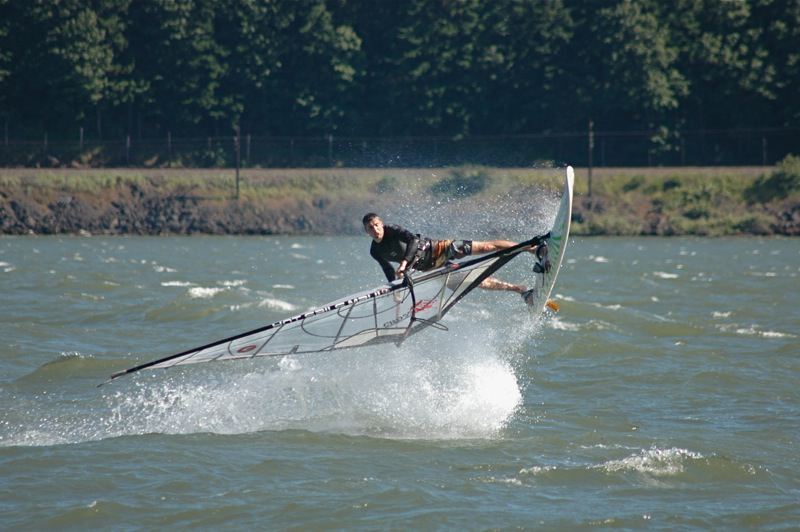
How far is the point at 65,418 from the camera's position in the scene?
45.6ft

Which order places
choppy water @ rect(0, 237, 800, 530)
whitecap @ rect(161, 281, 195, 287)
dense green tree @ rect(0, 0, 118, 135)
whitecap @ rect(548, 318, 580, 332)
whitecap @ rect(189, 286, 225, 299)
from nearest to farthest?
choppy water @ rect(0, 237, 800, 530), whitecap @ rect(548, 318, 580, 332), whitecap @ rect(189, 286, 225, 299), whitecap @ rect(161, 281, 195, 287), dense green tree @ rect(0, 0, 118, 135)

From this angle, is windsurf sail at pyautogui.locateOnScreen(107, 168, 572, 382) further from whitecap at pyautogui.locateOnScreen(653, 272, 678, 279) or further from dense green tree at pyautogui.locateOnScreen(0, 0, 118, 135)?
dense green tree at pyautogui.locateOnScreen(0, 0, 118, 135)

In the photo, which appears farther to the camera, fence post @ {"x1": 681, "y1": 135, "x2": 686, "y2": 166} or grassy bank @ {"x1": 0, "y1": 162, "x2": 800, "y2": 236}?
fence post @ {"x1": 681, "y1": 135, "x2": 686, "y2": 166}

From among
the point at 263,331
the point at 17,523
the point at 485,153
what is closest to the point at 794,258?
the point at 485,153

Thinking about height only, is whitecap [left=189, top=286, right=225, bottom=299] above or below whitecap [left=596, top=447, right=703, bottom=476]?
below

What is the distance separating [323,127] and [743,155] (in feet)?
88.1

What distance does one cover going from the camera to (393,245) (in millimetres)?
13945

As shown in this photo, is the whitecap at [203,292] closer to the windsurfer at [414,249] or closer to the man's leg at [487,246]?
the windsurfer at [414,249]

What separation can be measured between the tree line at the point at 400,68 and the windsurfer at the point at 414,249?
58.5 m

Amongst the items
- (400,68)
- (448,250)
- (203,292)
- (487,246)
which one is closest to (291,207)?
(400,68)

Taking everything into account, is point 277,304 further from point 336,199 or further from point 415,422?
point 336,199

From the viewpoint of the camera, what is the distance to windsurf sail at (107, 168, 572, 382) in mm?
13547

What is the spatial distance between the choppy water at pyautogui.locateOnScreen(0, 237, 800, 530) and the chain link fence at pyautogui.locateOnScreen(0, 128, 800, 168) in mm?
45477

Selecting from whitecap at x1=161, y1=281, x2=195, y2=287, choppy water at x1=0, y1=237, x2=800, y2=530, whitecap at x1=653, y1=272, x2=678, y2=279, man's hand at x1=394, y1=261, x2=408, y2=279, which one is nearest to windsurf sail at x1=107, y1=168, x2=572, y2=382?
man's hand at x1=394, y1=261, x2=408, y2=279
